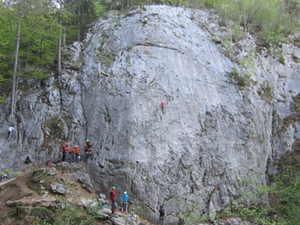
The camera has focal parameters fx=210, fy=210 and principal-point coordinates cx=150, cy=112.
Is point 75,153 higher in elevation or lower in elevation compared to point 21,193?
higher

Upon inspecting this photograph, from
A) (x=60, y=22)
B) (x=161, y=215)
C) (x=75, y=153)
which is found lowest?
(x=161, y=215)

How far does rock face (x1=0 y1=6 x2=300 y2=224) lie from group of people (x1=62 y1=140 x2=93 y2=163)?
0.56 meters

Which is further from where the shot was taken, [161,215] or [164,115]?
[164,115]

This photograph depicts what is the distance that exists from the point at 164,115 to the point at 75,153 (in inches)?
285

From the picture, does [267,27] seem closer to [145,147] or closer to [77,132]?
[145,147]

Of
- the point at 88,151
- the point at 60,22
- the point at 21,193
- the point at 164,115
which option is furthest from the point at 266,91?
the point at 21,193

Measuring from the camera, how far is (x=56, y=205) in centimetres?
1016

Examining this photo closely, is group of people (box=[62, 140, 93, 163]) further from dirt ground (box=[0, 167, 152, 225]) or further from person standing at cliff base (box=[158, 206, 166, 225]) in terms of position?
person standing at cliff base (box=[158, 206, 166, 225])

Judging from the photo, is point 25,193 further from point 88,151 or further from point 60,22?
point 60,22

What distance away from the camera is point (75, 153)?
1453 centimetres

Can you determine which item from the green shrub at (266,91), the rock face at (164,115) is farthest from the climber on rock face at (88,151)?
the green shrub at (266,91)

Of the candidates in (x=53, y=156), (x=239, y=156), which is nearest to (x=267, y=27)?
(x=239, y=156)

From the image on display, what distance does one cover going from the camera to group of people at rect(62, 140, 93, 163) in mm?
14508

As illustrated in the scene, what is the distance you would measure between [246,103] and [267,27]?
14.7 meters
